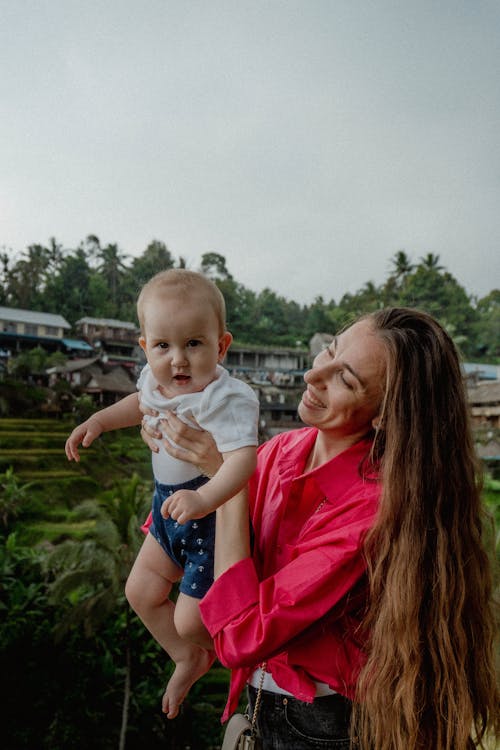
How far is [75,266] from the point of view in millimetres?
13430

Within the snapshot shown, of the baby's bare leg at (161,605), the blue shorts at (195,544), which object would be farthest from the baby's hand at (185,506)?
the baby's bare leg at (161,605)

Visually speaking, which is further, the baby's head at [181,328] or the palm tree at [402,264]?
the palm tree at [402,264]

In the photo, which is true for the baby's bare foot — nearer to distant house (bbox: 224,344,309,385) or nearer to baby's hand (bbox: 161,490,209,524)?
baby's hand (bbox: 161,490,209,524)

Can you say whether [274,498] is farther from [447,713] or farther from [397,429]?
[447,713]

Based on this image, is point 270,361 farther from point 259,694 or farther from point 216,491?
point 216,491

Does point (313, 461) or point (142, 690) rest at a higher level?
point (313, 461)

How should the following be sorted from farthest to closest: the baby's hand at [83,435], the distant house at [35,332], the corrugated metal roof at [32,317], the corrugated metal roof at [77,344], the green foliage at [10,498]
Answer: the corrugated metal roof at [77,344] < the corrugated metal roof at [32,317] < the distant house at [35,332] < the green foliage at [10,498] < the baby's hand at [83,435]

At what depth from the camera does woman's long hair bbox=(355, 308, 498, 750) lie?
941 millimetres

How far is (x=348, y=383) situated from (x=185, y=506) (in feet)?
1.13

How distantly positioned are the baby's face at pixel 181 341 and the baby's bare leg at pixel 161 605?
1.03 ft

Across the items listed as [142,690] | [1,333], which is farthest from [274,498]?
[1,333]

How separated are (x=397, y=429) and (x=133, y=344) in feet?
38.6

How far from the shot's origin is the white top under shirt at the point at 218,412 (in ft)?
3.05

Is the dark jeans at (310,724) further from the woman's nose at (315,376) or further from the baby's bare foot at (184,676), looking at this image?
the woman's nose at (315,376)
